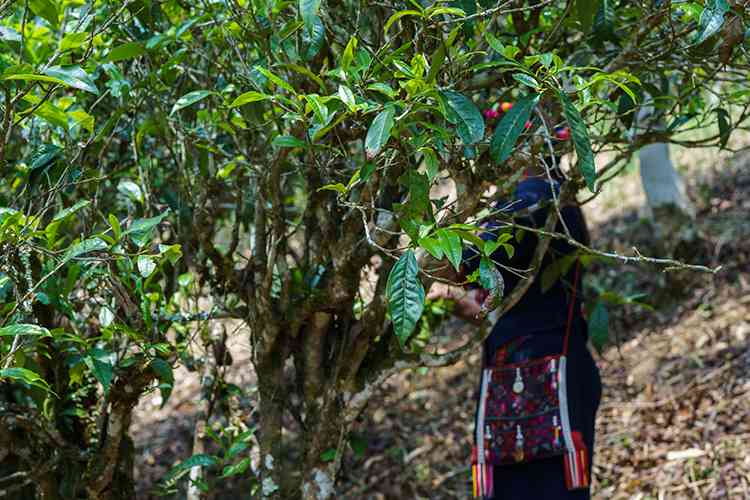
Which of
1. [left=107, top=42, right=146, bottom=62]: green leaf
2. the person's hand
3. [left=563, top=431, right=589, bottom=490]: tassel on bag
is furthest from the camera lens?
the person's hand

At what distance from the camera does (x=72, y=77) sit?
1.61 m

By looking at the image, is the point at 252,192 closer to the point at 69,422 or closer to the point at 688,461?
the point at 69,422

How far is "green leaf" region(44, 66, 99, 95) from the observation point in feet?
5.25

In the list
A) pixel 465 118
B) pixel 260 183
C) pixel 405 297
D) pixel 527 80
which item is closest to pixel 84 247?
pixel 260 183

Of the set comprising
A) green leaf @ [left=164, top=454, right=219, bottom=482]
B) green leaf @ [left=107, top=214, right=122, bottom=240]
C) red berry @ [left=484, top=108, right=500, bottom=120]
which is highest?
red berry @ [left=484, top=108, right=500, bottom=120]

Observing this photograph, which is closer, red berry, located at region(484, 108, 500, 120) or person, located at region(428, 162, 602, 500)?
red berry, located at region(484, 108, 500, 120)

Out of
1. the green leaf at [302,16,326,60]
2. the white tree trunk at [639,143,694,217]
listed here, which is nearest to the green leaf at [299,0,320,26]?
the green leaf at [302,16,326,60]

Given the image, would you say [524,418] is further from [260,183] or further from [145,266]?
[145,266]

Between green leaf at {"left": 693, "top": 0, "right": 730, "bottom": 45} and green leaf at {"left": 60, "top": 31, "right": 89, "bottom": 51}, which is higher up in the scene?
green leaf at {"left": 60, "top": 31, "right": 89, "bottom": 51}

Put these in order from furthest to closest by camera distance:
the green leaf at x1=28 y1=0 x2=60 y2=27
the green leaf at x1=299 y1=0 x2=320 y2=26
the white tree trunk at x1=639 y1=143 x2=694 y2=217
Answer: the white tree trunk at x1=639 y1=143 x2=694 y2=217, the green leaf at x1=28 y1=0 x2=60 y2=27, the green leaf at x1=299 y1=0 x2=320 y2=26

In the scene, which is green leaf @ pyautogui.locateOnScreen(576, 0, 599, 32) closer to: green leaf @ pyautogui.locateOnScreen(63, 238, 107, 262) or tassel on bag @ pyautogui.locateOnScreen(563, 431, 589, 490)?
green leaf @ pyautogui.locateOnScreen(63, 238, 107, 262)

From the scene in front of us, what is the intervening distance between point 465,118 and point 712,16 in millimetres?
575

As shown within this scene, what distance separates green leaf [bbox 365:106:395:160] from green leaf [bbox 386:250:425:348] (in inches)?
9.4

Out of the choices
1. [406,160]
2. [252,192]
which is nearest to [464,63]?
[406,160]
